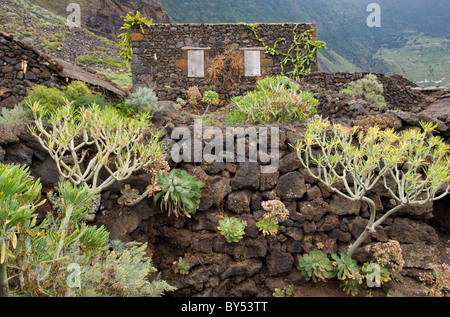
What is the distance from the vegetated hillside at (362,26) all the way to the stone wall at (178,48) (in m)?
23.0

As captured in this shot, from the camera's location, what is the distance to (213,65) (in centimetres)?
1194

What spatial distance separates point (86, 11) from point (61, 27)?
890 centimetres

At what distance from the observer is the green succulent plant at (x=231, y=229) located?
15.3 feet

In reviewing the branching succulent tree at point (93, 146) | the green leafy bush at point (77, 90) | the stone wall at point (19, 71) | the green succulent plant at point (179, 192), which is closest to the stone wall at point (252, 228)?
the green succulent plant at point (179, 192)

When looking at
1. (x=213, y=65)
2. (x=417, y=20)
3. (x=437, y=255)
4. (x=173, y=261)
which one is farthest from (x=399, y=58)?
(x=173, y=261)

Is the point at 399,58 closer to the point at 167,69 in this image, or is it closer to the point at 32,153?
the point at 167,69

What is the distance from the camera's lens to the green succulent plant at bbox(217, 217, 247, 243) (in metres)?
4.67

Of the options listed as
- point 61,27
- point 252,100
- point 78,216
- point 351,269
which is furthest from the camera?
point 61,27

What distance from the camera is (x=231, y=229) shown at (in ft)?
15.4

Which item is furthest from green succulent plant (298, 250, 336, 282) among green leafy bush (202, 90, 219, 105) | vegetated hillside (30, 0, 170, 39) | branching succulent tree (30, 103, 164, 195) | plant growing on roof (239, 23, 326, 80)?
vegetated hillside (30, 0, 170, 39)

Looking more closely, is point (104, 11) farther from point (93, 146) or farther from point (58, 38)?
point (93, 146)

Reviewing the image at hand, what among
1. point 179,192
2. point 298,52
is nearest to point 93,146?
point 179,192

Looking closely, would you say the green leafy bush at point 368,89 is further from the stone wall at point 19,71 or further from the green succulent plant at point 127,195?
the stone wall at point 19,71

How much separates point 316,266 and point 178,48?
10139 mm
